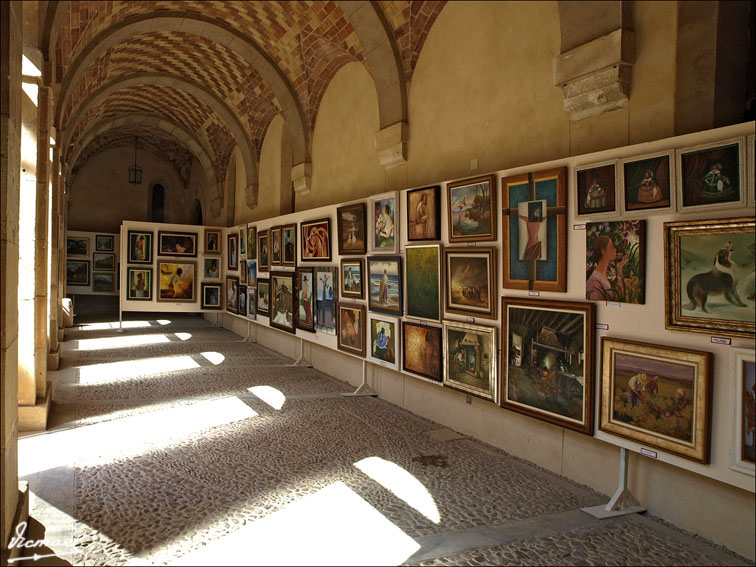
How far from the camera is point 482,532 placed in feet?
12.6

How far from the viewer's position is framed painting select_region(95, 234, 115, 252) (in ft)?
74.8

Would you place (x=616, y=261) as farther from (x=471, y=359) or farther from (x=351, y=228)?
(x=351, y=228)

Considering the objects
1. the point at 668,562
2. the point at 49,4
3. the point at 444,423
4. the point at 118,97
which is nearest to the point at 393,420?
the point at 444,423

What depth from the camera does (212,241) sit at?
15383mm

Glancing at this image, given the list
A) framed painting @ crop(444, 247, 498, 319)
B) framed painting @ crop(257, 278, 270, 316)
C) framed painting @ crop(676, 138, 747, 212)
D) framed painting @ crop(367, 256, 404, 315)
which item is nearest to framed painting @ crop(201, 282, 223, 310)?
framed painting @ crop(257, 278, 270, 316)

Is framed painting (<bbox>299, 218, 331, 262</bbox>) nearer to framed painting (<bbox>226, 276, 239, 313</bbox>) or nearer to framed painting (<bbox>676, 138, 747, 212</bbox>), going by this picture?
framed painting (<bbox>226, 276, 239, 313</bbox>)

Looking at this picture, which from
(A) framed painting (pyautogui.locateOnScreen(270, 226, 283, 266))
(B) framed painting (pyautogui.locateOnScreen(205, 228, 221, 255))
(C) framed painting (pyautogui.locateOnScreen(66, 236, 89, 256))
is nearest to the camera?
(A) framed painting (pyautogui.locateOnScreen(270, 226, 283, 266))

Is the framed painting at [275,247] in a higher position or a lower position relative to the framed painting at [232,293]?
higher

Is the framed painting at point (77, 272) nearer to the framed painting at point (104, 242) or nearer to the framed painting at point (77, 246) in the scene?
the framed painting at point (77, 246)

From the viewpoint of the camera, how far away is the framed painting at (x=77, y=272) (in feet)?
73.3

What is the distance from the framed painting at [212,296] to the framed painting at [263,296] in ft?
10.1

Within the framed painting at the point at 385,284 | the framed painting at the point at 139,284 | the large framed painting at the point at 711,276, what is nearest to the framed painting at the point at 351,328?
the framed painting at the point at 385,284

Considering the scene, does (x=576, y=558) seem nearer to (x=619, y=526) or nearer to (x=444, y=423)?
(x=619, y=526)

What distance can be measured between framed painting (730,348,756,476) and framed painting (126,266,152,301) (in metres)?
14.0
